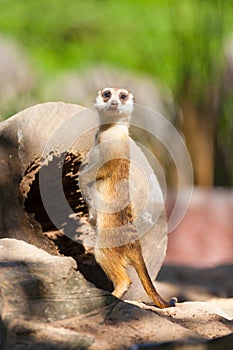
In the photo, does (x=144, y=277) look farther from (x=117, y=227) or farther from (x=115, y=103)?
(x=115, y=103)

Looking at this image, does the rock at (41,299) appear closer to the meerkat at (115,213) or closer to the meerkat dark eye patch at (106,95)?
the meerkat at (115,213)

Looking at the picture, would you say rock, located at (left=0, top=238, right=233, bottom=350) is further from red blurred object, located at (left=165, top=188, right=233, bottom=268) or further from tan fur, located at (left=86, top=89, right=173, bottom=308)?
red blurred object, located at (left=165, top=188, right=233, bottom=268)

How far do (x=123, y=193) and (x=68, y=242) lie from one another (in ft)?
1.33

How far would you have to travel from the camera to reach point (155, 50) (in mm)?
11961

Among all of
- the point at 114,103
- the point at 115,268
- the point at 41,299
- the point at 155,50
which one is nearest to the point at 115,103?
the point at 114,103

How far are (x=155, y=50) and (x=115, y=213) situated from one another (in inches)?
319

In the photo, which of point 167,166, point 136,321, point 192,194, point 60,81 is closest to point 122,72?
point 60,81

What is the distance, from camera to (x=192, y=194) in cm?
716

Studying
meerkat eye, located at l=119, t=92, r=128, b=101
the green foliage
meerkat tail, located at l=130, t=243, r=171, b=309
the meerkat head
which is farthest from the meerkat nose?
the green foliage

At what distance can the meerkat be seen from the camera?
403cm

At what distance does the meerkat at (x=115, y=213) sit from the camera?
403 centimetres

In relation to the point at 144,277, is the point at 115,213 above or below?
above

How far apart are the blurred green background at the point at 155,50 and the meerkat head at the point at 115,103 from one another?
2.94 metres

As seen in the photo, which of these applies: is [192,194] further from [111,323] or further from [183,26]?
[111,323]
